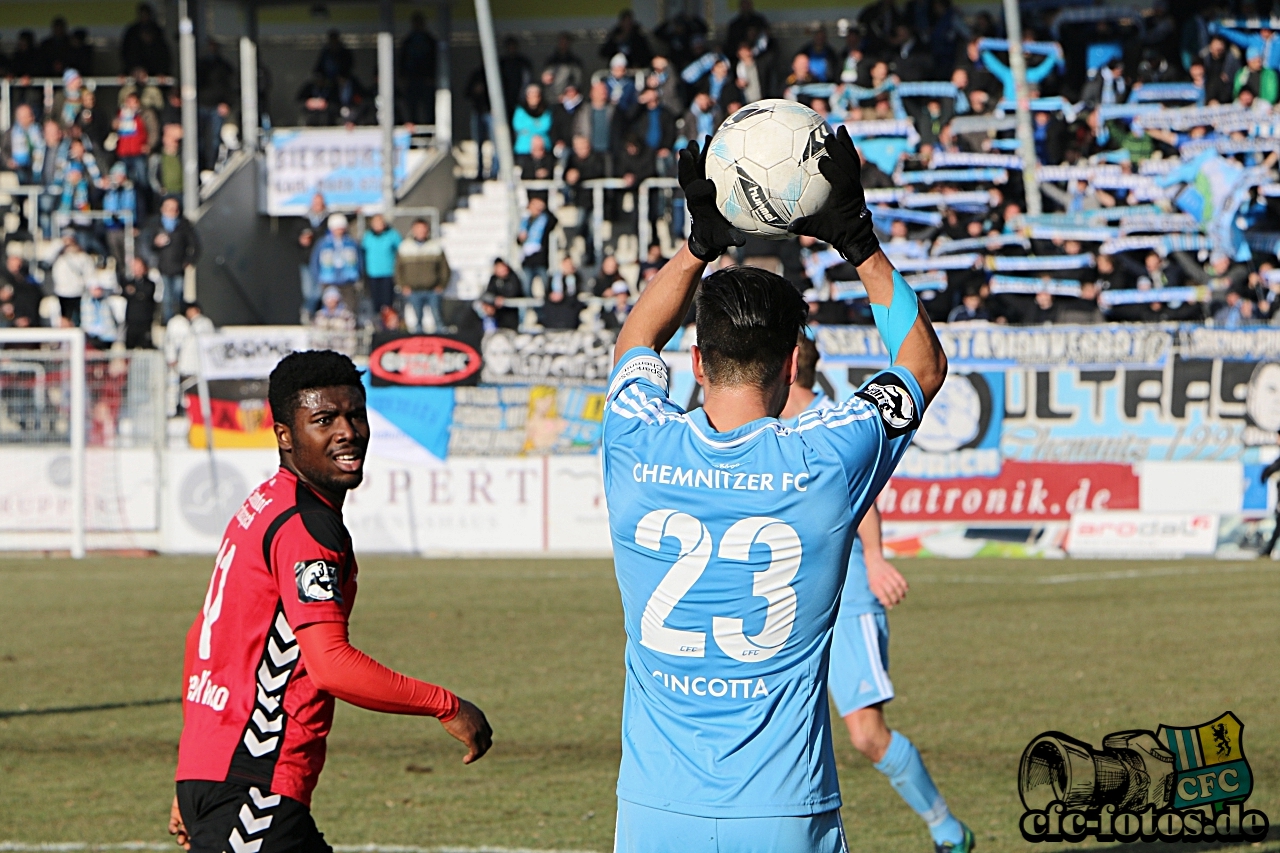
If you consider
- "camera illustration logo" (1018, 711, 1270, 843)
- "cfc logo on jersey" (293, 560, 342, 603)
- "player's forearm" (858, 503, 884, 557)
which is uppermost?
"cfc logo on jersey" (293, 560, 342, 603)

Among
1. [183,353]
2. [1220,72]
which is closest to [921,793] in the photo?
[183,353]

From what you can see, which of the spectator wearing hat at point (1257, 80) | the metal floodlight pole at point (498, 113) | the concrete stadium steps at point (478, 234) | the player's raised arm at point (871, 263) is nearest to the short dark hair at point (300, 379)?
the player's raised arm at point (871, 263)

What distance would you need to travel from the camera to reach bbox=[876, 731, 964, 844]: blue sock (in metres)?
→ 6.72

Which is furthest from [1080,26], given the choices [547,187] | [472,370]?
[472,370]

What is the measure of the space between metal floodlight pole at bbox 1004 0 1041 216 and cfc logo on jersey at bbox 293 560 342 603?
68.3 feet

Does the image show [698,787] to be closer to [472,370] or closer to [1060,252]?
[472,370]

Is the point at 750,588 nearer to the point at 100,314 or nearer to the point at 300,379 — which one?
the point at 300,379

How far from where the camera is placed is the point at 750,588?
362 cm

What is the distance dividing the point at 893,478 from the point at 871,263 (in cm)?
1607

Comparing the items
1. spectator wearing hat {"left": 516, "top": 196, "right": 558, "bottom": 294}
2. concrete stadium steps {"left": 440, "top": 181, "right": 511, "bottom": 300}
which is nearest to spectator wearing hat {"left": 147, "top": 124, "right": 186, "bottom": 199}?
concrete stadium steps {"left": 440, "top": 181, "right": 511, "bottom": 300}

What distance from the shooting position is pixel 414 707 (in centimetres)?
417

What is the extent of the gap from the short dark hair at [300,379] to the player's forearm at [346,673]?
638 mm

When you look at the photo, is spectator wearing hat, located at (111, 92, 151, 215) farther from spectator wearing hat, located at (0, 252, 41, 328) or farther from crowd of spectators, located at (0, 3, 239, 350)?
spectator wearing hat, located at (0, 252, 41, 328)

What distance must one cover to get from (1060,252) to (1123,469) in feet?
16.2
